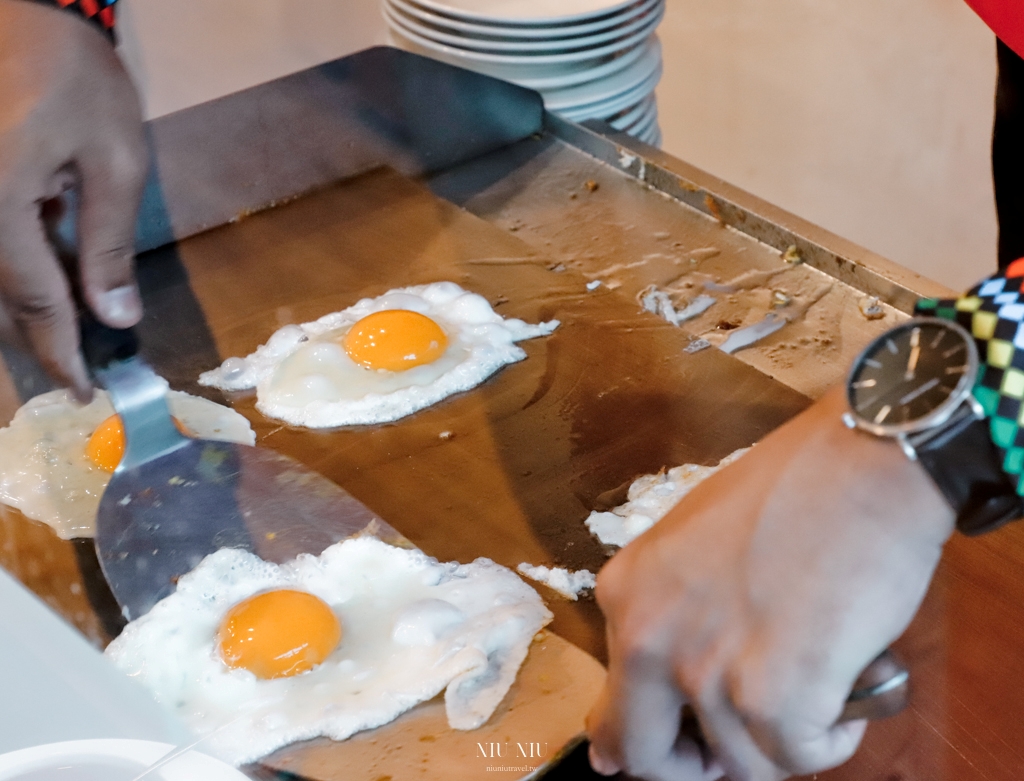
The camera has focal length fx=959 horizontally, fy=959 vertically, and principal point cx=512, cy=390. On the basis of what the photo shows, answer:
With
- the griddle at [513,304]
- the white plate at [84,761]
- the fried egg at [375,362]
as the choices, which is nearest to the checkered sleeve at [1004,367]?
the griddle at [513,304]

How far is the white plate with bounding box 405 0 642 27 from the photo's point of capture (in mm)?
2252

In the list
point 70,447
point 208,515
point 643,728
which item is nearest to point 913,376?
point 643,728

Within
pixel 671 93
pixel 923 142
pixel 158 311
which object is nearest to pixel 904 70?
pixel 923 142

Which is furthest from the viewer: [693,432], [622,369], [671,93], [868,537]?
[671,93]

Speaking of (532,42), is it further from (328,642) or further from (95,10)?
(328,642)

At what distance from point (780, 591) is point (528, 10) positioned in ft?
7.10

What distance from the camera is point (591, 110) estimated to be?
2.47 meters

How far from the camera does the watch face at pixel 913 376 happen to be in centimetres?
83

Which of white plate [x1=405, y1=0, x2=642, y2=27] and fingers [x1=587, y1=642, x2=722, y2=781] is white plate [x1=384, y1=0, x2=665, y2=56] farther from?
fingers [x1=587, y1=642, x2=722, y2=781]

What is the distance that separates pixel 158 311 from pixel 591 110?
3.89 feet

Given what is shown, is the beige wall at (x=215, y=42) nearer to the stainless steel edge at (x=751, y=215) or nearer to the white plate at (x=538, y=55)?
the white plate at (x=538, y=55)

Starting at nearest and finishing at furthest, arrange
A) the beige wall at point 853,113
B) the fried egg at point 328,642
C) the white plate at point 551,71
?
the fried egg at point 328,642 < the white plate at point 551,71 < the beige wall at point 853,113

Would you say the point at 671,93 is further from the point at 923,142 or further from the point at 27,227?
the point at 27,227

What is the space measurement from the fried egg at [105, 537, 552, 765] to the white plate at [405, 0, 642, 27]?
1378mm
